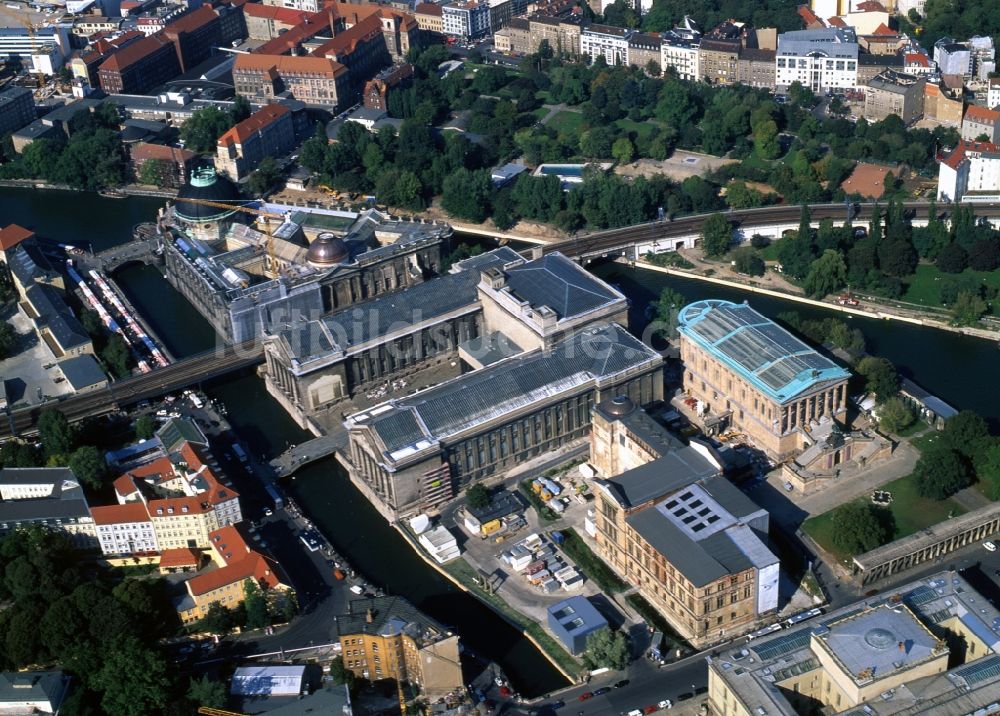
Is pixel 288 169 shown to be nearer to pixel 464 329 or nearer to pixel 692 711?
pixel 464 329

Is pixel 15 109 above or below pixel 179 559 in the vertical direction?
above

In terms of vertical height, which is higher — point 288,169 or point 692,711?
point 288,169

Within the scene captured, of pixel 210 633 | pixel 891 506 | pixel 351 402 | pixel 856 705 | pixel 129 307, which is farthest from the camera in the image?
pixel 129 307

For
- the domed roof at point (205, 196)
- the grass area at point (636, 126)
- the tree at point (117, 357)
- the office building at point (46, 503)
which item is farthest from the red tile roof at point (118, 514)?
the grass area at point (636, 126)

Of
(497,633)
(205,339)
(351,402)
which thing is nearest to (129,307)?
(205,339)

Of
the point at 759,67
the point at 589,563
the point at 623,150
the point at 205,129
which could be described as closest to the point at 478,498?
the point at 589,563

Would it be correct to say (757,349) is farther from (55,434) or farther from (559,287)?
(55,434)
